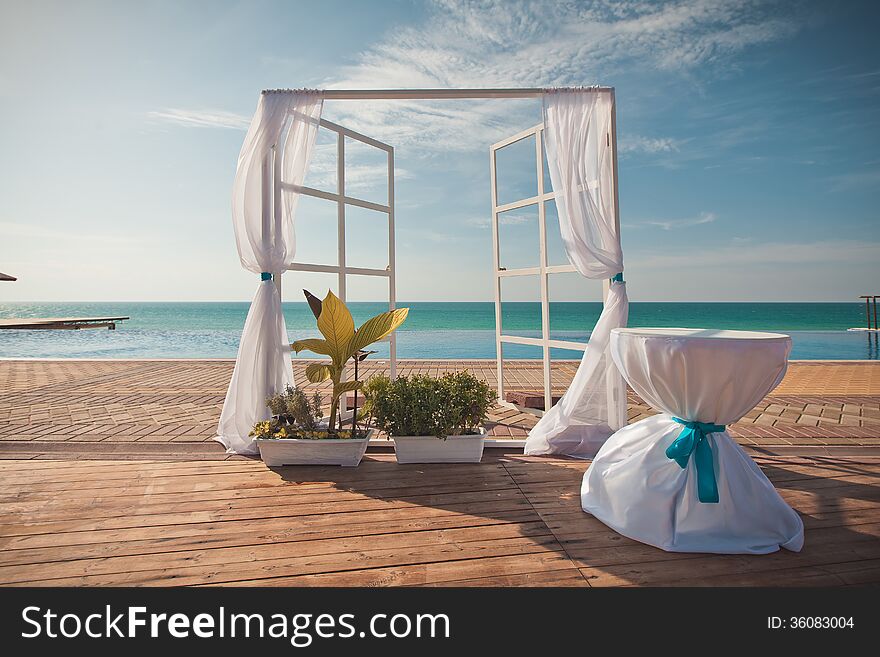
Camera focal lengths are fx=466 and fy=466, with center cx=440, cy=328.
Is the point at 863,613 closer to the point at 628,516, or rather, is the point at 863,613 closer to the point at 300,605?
the point at 628,516

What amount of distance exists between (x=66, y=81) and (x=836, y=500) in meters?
8.45

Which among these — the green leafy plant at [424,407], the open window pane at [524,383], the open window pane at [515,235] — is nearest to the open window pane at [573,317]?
the open window pane at [524,383]

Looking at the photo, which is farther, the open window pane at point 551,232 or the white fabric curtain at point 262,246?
the open window pane at point 551,232

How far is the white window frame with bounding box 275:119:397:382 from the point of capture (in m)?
3.30

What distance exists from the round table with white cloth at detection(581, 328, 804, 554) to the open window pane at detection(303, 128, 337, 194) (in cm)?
242

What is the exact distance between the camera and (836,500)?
7.06ft

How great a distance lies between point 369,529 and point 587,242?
2192 millimetres

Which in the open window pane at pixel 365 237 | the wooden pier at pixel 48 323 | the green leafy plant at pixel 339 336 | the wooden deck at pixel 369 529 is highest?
the open window pane at pixel 365 237

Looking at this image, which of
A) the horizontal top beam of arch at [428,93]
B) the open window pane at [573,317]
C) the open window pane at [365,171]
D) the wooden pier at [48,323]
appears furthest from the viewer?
the open window pane at [573,317]

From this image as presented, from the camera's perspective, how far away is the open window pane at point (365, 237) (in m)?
3.50

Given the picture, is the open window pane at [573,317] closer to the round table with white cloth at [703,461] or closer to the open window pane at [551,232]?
the open window pane at [551,232]

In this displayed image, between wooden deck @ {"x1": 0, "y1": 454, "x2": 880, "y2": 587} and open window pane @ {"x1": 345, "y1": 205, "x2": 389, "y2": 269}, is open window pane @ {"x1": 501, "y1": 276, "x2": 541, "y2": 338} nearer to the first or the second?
open window pane @ {"x1": 345, "y1": 205, "x2": 389, "y2": 269}

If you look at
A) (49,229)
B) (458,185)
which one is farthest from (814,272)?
(49,229)

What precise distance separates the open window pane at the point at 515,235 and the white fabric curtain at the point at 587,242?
1.79 feet
